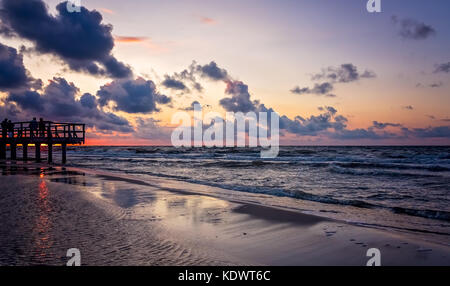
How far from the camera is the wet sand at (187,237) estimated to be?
4707 millimetres

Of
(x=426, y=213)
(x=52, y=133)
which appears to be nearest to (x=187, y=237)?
(x=426, y=213)

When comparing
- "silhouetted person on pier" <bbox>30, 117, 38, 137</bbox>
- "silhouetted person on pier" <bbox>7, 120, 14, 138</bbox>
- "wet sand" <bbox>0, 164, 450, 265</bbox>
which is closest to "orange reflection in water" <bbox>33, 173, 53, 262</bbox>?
"wet sand" <bbox>0, 164, 450, 265</bbox>

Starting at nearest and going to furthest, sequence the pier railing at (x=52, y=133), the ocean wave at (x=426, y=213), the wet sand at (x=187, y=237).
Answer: the wet sand at (x=187, y=237), the ocean wave at (x=426, y=213), the pier railing at (x=52, y=133)

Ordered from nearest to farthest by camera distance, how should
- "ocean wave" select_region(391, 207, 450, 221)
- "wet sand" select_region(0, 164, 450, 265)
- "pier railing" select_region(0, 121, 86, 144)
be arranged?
"wet sand" select_region(0, 164, 450, 265)
"ocean wave" select_region(391, 207, 450, 221)
"pier railing" select_region(0, 121, 86, 144)

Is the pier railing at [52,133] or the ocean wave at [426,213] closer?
the ocean wave at [426,213]

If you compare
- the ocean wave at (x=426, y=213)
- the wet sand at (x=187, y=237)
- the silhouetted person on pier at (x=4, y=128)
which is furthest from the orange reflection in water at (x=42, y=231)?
the silhouetted person on pier at (x=4, y=128)

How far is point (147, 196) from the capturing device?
433 inches

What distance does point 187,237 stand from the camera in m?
5.82

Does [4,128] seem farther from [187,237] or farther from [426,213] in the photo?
[426,213]

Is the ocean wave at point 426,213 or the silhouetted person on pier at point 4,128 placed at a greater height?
the silhouetted person on pier at point 4,128

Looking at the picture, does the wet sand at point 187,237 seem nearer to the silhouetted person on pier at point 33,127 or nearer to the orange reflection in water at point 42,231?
the orange reflection in water at point 42,231

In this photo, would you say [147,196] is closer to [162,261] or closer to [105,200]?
[105,200]

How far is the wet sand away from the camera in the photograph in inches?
185

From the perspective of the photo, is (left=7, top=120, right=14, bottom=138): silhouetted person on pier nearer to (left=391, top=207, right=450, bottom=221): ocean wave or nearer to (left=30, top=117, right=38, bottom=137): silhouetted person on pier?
(left=30, top=117, right=38, bottom=137): silhouetted person on pier
